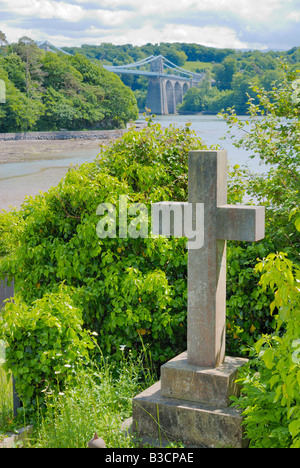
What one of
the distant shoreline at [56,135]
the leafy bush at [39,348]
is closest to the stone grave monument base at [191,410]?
the leafy bush at [39,348]

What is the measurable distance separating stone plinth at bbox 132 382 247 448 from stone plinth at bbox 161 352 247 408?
5 cm

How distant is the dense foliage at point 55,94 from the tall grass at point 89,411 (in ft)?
145

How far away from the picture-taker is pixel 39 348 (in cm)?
393

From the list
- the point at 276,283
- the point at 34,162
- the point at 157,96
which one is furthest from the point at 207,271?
the point at 157,96

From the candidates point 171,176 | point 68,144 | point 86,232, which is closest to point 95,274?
point 86,232

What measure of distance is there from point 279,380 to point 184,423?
35.5 inches

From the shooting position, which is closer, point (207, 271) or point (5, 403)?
point (207, 271)

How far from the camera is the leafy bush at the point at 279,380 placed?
258 centimetres

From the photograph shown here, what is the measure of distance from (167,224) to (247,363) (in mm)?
1057

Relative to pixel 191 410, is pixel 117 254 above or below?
above

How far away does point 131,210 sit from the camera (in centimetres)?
469

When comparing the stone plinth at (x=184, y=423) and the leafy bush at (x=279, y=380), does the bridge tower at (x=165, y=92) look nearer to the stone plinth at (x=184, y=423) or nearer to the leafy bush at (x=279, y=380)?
the stone plinth at (x=184, y=423)

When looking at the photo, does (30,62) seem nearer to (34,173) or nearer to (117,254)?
(34,173)

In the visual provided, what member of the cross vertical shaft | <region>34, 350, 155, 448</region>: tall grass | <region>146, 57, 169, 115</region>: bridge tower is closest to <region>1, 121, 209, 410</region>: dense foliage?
<region>34, 350, 155, 448</region>: tall grass
